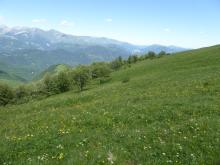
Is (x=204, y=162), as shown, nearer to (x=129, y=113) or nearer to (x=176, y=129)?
(x=176, y=129)

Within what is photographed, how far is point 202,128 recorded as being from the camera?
1588 centimetres

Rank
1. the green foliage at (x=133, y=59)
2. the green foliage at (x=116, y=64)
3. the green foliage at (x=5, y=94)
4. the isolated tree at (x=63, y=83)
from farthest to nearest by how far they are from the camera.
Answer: the green foliage at (x=116, y=64), the green foliage at (x=133, y=59), the green foliage at (x=5, y=94), the isolated tree at (x=63, y=83)

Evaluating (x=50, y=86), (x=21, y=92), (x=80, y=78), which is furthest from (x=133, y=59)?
(x=80, y=78)

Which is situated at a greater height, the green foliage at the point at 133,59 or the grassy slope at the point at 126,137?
the grassy slope at the point at 126,137

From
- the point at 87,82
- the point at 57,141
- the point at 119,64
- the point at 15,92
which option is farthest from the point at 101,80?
the point at 57,141

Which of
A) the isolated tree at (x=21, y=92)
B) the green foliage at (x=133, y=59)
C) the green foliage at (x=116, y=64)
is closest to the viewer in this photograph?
the isolated tree at (x=21, y=92)

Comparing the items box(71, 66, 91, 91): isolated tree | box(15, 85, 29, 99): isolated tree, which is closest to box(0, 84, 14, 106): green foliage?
box(15, 85, 29, 99): isolated tree

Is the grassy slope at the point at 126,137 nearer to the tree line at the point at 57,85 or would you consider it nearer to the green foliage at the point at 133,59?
the tree line at the point at 57,85

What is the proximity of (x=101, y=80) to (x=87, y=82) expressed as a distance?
5.67m

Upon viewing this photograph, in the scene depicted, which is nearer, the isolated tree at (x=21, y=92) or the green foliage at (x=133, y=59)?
the isolated tree at (x=21, y=92)

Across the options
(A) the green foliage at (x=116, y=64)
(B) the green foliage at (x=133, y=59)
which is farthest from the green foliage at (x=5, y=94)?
(B) the green foliage at (x=133, y=59)

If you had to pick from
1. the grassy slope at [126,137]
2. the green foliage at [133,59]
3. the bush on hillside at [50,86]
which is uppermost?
the grassy slope at [126,137]

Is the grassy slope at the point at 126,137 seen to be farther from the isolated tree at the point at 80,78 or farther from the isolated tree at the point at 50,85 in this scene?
the isolated tree at the point at 50,85

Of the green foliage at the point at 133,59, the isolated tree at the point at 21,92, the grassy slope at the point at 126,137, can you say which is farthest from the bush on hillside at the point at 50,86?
the grassy slope at the point at 126,137
